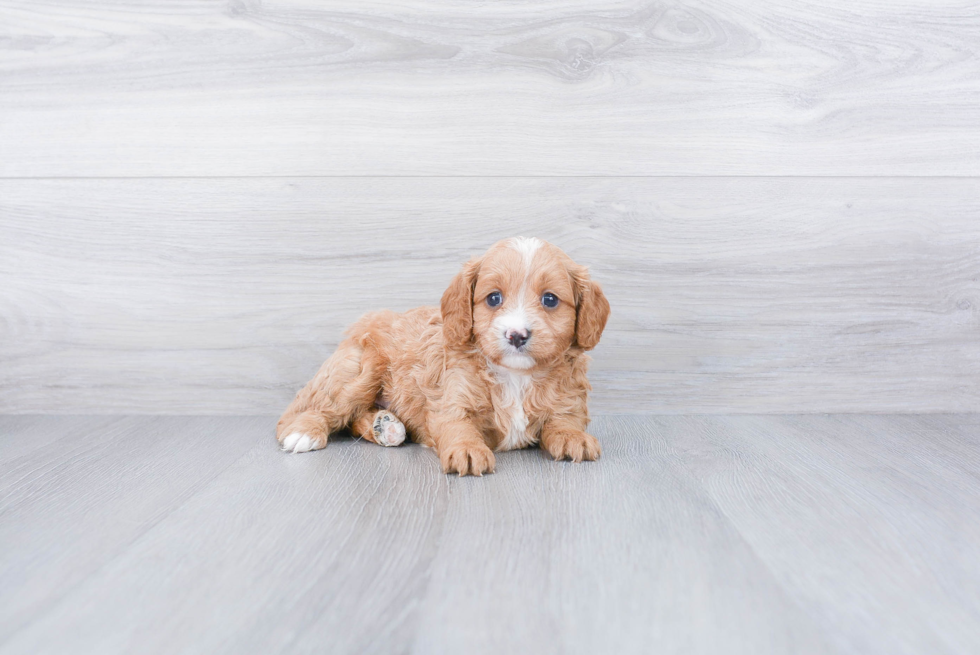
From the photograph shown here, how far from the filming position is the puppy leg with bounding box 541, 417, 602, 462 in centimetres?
168

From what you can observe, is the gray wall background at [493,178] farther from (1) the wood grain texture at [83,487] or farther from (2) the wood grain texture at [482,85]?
(1) the wood grain texture at [83,487]

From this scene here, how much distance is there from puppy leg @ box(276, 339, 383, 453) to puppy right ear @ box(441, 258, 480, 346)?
0.33 meters

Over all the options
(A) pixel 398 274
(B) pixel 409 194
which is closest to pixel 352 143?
(B) pixel 409 194

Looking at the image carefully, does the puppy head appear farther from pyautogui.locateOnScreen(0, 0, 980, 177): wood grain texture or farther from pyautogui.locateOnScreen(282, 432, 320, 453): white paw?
pyautogui.locateOnScreen(0, 0, 980, 177): wood grain texture

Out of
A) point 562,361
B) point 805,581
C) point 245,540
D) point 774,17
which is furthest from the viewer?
point 774,17

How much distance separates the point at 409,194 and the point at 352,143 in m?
0.26

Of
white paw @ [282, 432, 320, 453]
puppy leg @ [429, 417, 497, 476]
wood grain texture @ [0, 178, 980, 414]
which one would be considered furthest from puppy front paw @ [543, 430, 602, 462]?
white paw @ [282, 432, 320, 453]

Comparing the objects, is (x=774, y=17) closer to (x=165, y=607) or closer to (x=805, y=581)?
(x=805, y=581)

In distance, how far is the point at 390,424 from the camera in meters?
1.87

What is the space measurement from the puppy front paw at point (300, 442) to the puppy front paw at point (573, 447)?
0.65 meters

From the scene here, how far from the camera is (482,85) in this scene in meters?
2.17

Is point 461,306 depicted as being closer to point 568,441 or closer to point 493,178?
point 568,441

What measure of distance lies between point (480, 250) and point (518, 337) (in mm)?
699

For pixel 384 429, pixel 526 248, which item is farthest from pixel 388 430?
pixel 526 248
